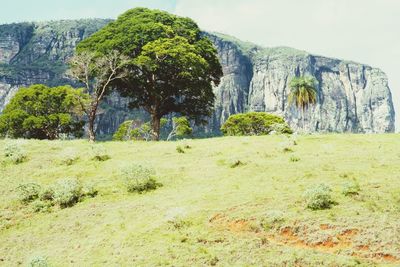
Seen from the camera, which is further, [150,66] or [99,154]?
[150,66]

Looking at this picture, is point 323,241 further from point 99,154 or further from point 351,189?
point 99,154

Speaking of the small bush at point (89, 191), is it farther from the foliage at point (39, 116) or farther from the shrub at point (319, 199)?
the foliage at point (39, 116)

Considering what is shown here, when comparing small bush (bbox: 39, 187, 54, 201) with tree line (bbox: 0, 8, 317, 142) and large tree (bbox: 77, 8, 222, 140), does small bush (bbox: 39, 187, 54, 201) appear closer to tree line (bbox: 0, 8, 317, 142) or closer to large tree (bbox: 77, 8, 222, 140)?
tree line (bbox: 0, 8, 317, 142)

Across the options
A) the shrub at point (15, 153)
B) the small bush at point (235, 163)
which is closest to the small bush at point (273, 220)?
the small bush at point (235, 163)

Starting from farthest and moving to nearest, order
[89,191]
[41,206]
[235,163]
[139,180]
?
[235,163] < [139,180] < [89,191] < [41,206]

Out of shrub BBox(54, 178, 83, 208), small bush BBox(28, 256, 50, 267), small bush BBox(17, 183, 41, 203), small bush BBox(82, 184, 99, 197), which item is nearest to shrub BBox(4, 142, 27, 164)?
small bush BBox(17, 183, 41, 203)

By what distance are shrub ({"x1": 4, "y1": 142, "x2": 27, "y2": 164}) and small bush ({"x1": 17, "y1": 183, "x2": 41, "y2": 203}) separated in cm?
640

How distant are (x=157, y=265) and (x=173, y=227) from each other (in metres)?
2.92

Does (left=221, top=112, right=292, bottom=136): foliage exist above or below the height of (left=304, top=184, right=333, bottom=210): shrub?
below

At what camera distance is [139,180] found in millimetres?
25938

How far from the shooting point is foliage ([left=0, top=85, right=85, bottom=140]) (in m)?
84.6

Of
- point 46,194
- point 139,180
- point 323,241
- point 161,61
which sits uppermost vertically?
point 161,61

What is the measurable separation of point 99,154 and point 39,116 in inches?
2249

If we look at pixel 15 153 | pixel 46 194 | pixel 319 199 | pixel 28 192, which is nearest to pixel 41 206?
pixel 46 194
